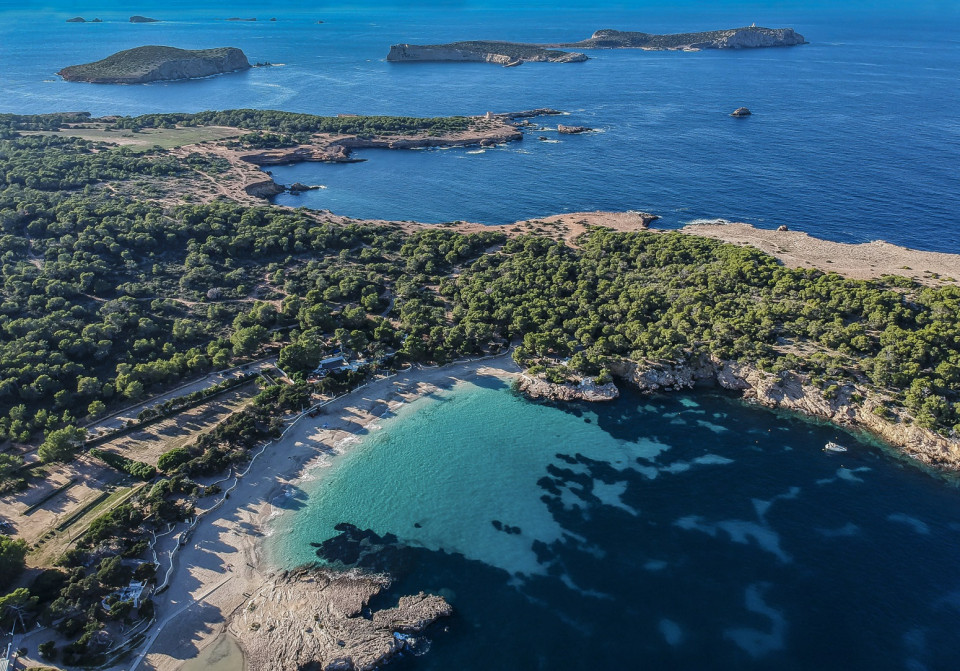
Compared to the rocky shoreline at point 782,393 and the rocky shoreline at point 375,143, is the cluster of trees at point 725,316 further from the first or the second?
the rocky shoreline at point 375,143

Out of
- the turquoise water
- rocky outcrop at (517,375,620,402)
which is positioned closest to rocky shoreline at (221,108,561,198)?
rocky outcrop at (517,375,620,402)

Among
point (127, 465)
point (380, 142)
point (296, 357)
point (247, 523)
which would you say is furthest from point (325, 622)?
point (380, 142)

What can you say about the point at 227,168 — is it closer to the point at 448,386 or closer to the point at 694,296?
the point at 448,386

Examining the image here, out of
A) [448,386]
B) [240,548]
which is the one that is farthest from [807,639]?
[240,548]

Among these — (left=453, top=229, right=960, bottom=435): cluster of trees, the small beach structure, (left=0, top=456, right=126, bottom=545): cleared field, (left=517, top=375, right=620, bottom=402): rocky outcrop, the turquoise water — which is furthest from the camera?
(left=517, top=375, right=620, bottom=402): rocky outcrop

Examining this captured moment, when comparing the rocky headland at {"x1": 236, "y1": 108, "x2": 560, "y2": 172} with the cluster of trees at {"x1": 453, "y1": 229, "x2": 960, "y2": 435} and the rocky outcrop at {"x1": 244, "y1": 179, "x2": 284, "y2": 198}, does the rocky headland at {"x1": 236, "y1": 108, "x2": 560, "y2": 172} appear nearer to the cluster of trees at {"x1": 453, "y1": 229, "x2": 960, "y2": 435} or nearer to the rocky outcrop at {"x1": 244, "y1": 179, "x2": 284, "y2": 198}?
the rocky outcrop at {"x1": 244, "y1": 179, "x2": 284, "y2": 198}

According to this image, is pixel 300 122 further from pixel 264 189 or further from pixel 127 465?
pixel 127 465
